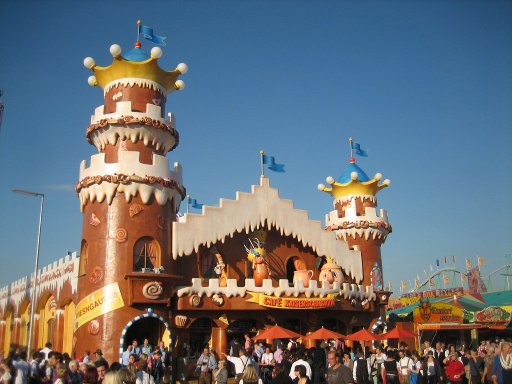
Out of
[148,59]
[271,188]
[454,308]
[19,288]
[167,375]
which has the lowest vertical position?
[167,375]

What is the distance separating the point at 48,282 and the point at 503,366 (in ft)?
91.4

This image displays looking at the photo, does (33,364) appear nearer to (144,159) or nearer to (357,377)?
(357,377)

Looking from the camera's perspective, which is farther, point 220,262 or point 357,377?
point 220,262

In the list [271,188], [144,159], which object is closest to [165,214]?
[144,159]

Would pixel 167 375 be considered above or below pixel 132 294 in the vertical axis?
below

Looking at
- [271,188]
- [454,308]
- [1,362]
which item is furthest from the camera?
[454,308]

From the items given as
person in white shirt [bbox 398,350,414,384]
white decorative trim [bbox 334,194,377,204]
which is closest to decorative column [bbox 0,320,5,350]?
white decorative trim [bbox 334,194,377,204]

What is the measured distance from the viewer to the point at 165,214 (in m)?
26.2

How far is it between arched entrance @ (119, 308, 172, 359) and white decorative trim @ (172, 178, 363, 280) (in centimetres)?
317

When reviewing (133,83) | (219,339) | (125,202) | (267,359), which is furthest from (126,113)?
(267,359)

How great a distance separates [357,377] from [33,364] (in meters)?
9.63

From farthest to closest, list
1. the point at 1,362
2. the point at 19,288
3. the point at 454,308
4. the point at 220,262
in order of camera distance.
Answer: the point at 19,288 < the point at 454,308 < the point at 220,262 < the point at 1,362

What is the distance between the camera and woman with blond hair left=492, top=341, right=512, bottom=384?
15.4 m

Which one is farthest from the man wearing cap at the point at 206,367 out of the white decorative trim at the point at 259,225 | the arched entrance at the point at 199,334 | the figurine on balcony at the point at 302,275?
the figurine on balcony at the point at 302,275
